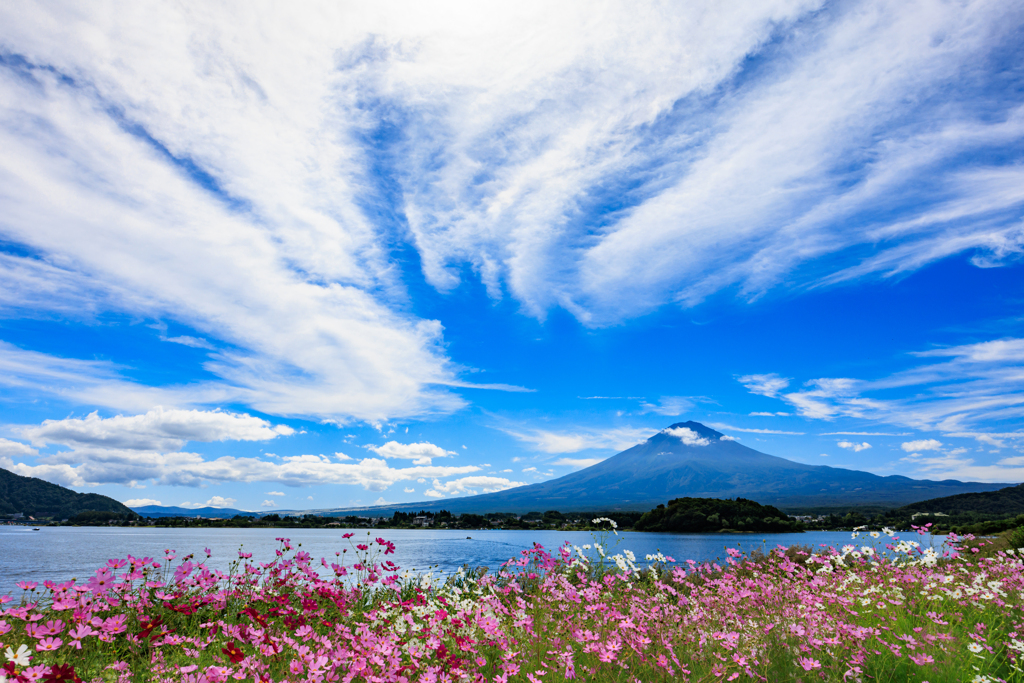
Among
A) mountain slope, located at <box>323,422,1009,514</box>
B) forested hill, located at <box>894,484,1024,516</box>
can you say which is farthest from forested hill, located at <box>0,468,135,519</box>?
forested hill, located at <box>894,484,1024,516</box>

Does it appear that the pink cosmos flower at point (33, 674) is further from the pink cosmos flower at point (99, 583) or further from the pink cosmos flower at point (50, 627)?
the pink cosmos flower at point (99, 583)

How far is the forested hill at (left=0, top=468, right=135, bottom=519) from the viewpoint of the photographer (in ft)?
227

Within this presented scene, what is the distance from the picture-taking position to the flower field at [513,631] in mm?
3619

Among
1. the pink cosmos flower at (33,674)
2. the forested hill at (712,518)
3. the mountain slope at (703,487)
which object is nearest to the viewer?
the pink cosmos flower at (33,674)

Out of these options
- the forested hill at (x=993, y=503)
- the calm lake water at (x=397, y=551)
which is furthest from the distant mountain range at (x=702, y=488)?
the calm lake water at (x=397, y=551)

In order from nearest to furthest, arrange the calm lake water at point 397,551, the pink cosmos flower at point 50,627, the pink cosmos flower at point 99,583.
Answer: the pink cosmos flower at point 50,627
the pink cosmos flower at point 99,583
the calm lake water at point 397,551

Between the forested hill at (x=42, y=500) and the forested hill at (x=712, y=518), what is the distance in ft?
269

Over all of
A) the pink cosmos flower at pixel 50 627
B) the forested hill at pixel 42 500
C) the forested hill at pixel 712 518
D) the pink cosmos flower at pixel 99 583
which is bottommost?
the pink cosmos flower at pixel 50 627

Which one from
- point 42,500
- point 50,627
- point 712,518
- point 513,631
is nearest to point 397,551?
point 513,631

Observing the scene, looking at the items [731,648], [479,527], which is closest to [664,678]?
[731,648]

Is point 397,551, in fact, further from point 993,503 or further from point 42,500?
point 42,500

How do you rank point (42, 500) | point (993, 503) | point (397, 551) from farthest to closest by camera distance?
point (42, 500)
point (993, 503)
point (397, 551)

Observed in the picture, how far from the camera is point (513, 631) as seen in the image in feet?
17.5

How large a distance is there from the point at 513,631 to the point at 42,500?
98807 mm
